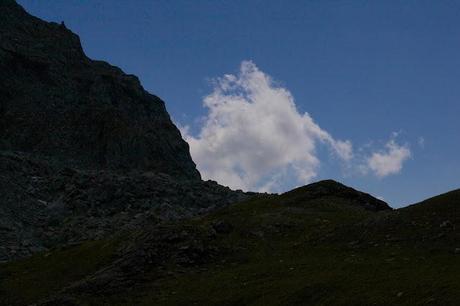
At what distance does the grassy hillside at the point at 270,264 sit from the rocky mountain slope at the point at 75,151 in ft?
80.3

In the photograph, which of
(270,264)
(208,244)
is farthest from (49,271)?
(270,264)

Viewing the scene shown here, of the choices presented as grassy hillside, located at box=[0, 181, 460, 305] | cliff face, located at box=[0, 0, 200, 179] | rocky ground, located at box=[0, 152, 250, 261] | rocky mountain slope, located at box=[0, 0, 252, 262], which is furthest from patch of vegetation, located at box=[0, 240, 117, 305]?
cliff face, located at box=[0, 0, 200, 179]

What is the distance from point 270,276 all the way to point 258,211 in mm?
22057

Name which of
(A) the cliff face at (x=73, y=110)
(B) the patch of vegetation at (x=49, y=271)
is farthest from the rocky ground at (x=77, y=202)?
(A) the cliff face at (x=73, y=110)

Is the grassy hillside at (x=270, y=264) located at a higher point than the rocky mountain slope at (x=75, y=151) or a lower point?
lower

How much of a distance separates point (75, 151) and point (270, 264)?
118505 mm

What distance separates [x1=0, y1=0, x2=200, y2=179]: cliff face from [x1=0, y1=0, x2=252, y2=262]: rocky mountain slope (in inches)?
10.9

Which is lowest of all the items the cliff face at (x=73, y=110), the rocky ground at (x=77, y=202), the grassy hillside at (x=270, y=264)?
the grassy hillside at (x=270, y=264)

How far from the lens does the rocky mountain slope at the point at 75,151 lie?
275 feet

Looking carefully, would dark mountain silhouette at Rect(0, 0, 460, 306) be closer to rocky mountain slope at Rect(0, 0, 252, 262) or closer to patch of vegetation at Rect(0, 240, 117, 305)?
patch of vegetation at Rect(0, 240, 117, 305)

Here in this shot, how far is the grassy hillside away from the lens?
90.8 feet

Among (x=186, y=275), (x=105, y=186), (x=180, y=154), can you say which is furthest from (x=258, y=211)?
(x=180, y=154)

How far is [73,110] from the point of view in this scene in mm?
159750

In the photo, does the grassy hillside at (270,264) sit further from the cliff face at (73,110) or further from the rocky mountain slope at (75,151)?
the cliff face at (73,110)
